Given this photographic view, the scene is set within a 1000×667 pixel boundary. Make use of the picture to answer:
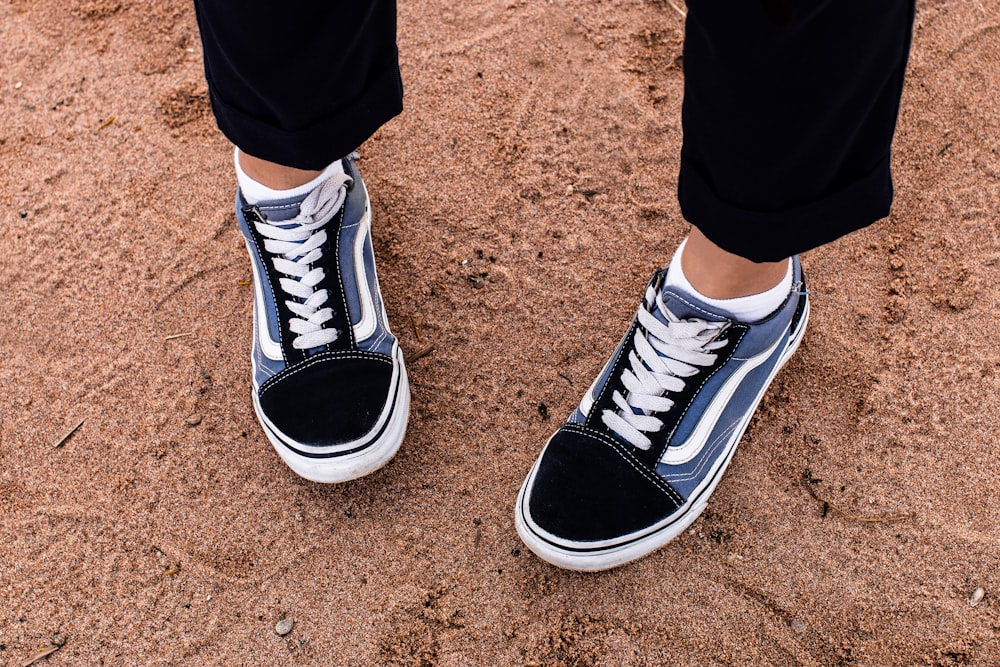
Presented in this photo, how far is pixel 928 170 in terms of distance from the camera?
60.6 inches

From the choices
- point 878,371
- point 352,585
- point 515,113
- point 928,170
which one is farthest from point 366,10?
point 928,170

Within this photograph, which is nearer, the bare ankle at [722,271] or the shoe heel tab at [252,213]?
the bare ankle at [722,271]

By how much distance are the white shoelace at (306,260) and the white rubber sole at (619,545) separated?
16.7 inches

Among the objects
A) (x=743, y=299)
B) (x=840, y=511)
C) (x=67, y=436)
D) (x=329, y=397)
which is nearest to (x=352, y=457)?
(x=329, y=397)

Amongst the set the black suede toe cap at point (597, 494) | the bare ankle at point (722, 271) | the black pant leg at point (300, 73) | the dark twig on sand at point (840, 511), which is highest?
the black pant leg at point (300, 73)

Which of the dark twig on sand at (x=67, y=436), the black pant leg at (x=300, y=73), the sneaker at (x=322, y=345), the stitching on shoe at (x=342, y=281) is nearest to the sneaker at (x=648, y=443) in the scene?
the sneaker at (x=322, y=345)

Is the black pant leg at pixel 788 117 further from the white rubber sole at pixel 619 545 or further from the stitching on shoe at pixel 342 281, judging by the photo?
the stitching on shoe at pixel 342 281

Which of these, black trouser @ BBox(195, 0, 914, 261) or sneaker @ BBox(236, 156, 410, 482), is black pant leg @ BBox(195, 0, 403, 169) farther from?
sneaker @ BBox(236, 156, 410, 482)

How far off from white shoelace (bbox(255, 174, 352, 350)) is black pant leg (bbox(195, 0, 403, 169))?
188 millimetres

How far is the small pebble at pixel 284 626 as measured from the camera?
1220mm

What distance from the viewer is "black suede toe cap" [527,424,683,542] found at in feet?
3.89

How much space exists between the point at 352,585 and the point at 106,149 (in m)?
1.04

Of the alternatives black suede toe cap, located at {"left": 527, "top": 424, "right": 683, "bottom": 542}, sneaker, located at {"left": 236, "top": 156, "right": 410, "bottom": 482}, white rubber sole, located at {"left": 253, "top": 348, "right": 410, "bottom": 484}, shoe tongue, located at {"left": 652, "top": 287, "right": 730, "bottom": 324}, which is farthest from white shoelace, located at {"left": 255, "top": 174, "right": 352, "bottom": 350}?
shoe tongue, located at {"left": 652, "top": 287, "right": 730, "bottom": 324}

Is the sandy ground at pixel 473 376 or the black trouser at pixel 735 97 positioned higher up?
the black trouser at pixel 735 97
